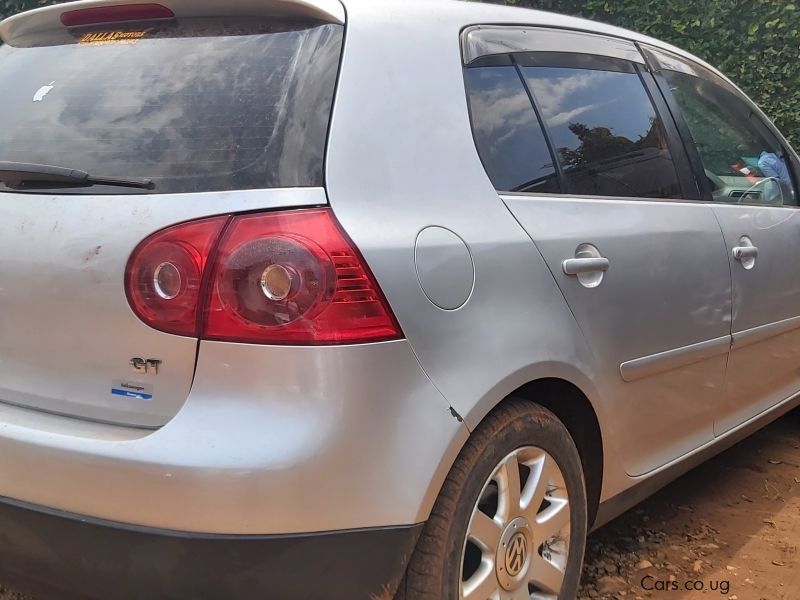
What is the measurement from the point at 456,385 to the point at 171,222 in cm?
67

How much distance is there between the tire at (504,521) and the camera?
168 cm

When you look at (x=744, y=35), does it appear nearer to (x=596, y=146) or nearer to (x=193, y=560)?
(x=596, y=146)

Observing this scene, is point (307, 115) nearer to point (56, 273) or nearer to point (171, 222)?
point (171, 222)

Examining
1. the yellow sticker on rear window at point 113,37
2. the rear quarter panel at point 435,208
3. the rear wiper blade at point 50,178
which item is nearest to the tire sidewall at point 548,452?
the rear quarter panel at point 435,208

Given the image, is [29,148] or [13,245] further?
[29,148]

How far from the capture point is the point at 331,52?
171 cm

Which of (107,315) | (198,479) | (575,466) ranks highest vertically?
(107,315)

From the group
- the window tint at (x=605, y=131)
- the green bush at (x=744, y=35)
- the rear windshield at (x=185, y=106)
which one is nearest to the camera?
the rear windshield at (x=185, y=106)

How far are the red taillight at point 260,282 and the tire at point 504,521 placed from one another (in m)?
0.43

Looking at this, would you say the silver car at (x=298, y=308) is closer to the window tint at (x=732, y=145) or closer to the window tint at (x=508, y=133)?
the window tint at (x=508, y=133)

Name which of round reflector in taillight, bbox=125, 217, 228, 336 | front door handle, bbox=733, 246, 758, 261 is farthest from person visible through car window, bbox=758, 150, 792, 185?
round reflector in taillight, bbox=125, 217, 228, 336

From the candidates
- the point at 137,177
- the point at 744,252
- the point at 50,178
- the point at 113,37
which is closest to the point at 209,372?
the point at 137,177

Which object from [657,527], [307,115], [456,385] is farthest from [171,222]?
[657,527]

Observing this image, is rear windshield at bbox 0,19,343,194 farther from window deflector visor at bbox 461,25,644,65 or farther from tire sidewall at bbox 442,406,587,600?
tire sidewall at bbox 442,406,587,600
